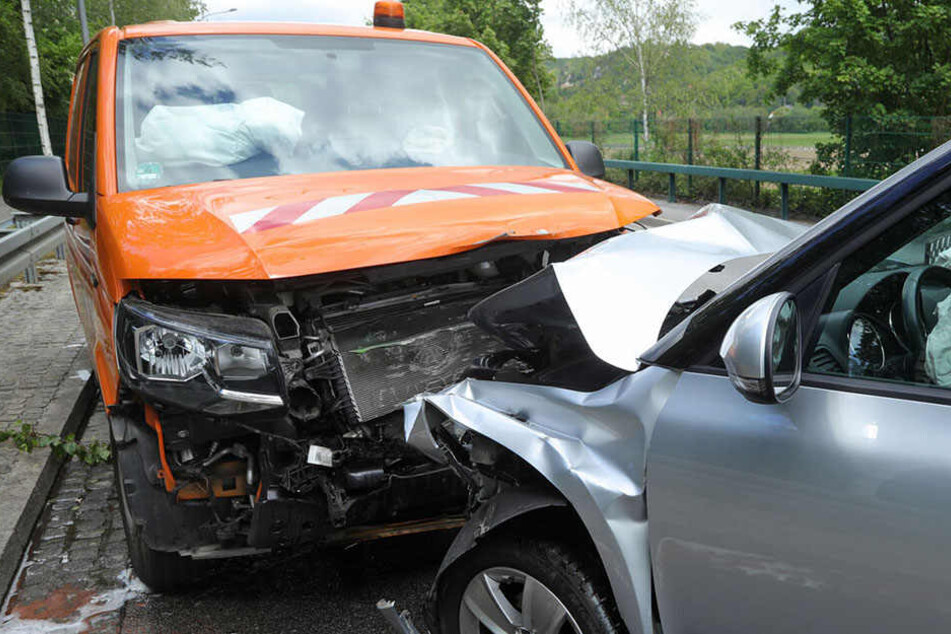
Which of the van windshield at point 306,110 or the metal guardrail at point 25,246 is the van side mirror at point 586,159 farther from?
the metal guardrail at point 25,246

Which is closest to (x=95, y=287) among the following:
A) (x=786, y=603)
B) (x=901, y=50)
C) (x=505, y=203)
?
(x=505, y=203)

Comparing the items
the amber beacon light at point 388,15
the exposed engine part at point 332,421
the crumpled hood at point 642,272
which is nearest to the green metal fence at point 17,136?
the amber beacon light at point 388,15

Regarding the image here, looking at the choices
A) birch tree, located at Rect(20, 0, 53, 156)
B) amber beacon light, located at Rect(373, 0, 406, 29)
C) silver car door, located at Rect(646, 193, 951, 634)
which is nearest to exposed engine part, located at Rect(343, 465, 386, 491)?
silver car door, located at Rect(646, 193, 951, 634)

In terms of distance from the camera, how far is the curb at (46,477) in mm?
3811

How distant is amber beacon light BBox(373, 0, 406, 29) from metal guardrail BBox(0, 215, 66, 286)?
2.95 m

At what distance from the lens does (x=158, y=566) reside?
349 cm

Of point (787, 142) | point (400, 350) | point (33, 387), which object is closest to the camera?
point (400, 350)

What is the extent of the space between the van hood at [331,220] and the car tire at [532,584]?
1089 millimetres

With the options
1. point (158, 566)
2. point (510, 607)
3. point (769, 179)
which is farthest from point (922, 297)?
point (769, 179)

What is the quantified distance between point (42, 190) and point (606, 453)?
285cm

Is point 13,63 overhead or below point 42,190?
overhead

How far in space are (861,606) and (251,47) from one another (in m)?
3.64

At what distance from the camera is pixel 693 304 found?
7.50ft

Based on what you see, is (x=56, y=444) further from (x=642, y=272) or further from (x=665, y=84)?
(x=665, y=84)
